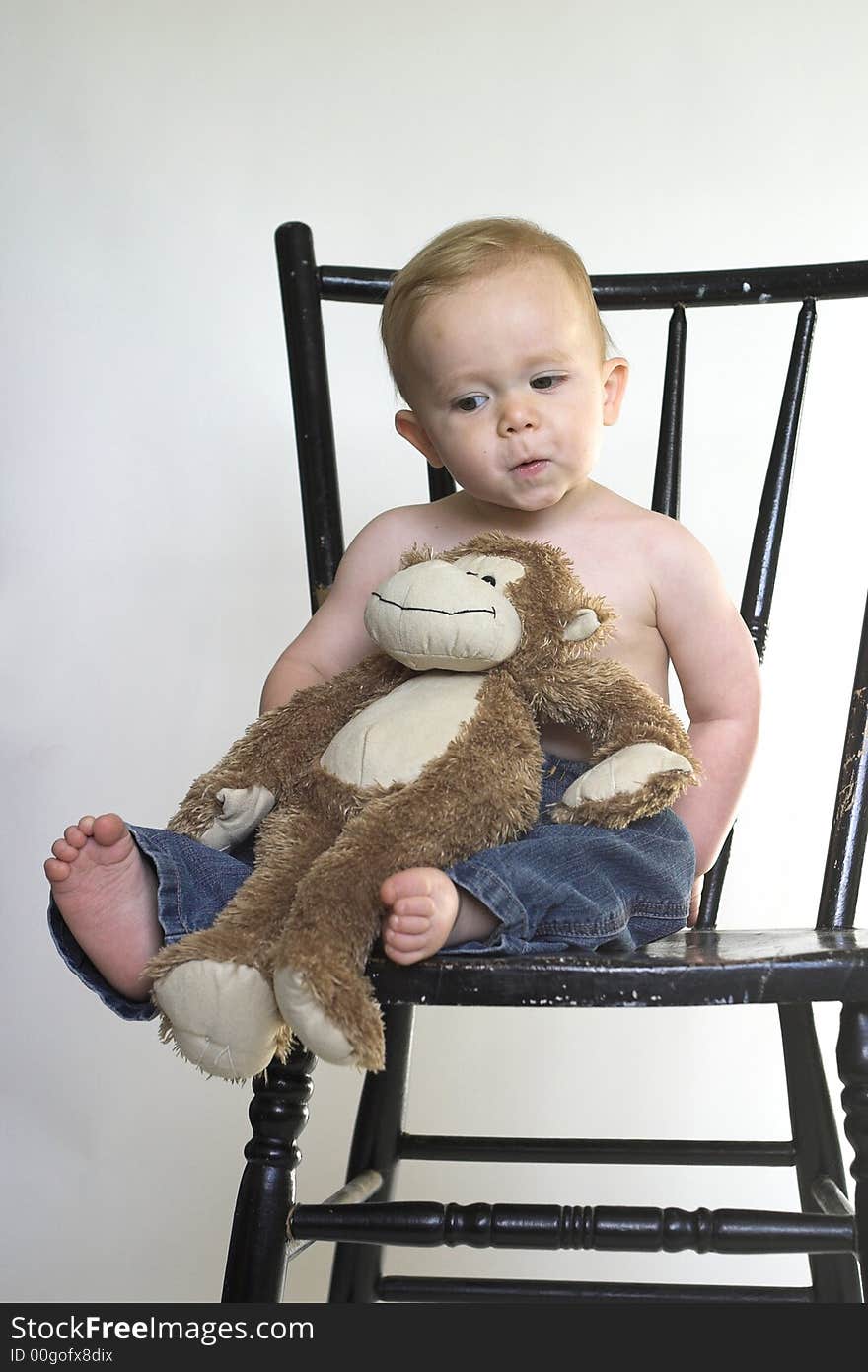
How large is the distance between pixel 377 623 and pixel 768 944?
270 mm

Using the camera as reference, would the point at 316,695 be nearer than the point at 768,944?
No

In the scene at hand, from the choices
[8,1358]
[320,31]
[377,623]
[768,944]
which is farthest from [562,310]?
[320,31]

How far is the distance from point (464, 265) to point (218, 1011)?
1.52ft

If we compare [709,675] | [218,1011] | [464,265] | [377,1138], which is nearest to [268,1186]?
[218,1011]

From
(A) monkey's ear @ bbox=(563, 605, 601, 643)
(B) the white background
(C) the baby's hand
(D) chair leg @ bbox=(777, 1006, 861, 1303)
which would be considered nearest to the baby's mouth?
(A) monkey's ear @ bbox=(563, 605, 601, 643)

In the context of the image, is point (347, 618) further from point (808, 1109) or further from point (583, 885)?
point (808, 1109)

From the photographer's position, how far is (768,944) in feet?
2.45

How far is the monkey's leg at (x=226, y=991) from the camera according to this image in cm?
69

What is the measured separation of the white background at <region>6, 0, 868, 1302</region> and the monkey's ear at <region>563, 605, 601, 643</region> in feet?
2.42

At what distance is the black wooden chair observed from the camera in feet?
2.22

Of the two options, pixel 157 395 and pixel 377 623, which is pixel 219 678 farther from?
pixel 377 623

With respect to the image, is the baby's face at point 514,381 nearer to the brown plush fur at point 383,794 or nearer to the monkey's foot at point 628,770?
the brown plush fur at point 383,794

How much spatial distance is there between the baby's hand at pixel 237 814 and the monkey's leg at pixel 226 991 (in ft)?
0.33

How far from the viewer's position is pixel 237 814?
2.68 ft
